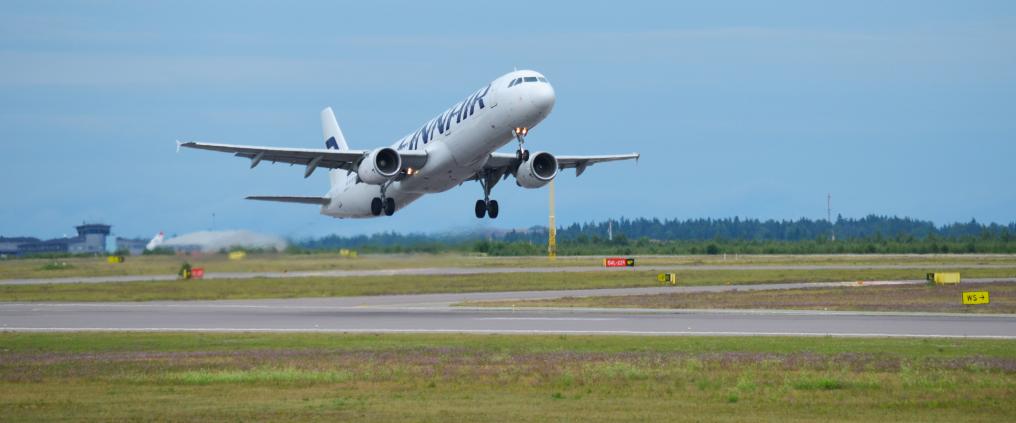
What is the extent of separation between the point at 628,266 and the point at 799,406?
234 feet

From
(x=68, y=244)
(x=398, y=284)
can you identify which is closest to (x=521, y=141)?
(x=398, y=284)

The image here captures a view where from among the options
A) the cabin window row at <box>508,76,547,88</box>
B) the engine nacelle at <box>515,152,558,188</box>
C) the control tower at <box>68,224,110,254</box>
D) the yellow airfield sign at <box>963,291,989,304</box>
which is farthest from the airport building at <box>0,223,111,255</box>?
the yellow airfield sign at <box>963,291,989,304</box>

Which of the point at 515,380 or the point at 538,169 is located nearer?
the point at 515,380

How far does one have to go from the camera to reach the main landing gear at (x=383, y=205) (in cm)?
5650

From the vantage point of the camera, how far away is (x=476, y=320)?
42938 millimetres

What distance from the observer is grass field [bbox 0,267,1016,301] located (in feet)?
207

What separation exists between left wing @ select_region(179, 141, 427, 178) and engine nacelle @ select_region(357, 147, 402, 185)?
0.35m

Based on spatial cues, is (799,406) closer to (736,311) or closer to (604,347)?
(604,347)

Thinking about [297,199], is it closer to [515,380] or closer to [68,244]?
[515,380]

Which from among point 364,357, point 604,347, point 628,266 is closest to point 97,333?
point 364,357

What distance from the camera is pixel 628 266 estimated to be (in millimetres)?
92438

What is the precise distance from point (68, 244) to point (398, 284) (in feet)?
187

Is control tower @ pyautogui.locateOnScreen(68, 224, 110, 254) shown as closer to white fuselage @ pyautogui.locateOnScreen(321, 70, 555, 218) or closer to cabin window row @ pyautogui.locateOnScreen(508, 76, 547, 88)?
white fuselage @ pyautogui.locateOnScreen(321, 70, 555, 218)

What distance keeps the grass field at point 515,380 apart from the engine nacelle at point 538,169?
18880mm
